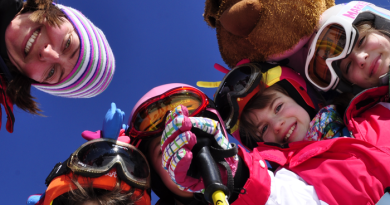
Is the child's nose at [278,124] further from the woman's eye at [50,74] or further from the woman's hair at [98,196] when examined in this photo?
the woman's eye at [50,74]

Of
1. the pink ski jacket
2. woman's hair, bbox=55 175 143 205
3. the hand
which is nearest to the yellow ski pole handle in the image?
the pink ski jacket

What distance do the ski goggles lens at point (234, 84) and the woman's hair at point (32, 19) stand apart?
4.17 feet

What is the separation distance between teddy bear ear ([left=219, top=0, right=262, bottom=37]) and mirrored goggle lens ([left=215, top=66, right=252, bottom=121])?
32 centimetres

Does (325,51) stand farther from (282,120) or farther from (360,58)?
(282,120)

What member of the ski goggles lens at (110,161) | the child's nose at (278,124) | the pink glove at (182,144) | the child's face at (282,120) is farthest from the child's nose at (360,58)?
the ski goggles lens at (110,161)

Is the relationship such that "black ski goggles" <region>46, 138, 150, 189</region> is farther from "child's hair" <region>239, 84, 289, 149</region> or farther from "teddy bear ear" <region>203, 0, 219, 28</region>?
"teddy bear ear" <region>203, 0, 219, 28</region>

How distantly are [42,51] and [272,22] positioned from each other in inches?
62.0

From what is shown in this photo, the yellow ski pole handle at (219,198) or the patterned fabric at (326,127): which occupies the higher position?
the yellow ski pole handle at (219,198)

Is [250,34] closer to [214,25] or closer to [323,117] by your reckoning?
[214,25]

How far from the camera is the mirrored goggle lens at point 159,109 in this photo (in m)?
1.69

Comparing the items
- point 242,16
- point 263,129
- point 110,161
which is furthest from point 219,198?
point 242,16

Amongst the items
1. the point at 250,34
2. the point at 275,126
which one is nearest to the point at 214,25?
the point at 250,34

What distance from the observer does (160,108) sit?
1.70 metres

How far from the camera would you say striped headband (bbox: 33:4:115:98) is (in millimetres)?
1997
